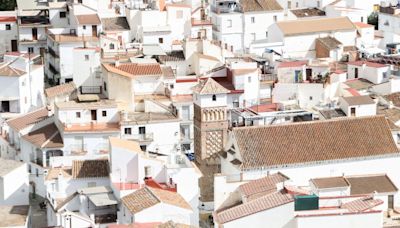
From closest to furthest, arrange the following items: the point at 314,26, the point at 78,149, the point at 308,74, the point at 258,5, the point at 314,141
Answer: the point at 314,141
the point at 78,149
the point at 308,74
the point at 314,26
the point at 258,5

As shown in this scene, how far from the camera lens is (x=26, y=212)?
36719 mm

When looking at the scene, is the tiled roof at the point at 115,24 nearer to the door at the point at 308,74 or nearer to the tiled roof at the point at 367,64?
the door at the point at 308,74

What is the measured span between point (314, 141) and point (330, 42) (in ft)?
56.3

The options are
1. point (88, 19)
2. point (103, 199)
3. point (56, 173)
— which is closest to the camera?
point (103, 199)

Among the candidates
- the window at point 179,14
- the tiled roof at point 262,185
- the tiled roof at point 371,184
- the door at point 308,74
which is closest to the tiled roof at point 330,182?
the tiled roof at point 371,184

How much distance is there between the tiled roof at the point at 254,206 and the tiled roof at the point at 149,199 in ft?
6.48

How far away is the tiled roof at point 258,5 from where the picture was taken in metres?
58.2

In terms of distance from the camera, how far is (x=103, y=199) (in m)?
35.7

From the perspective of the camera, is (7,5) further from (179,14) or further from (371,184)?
(371,184)

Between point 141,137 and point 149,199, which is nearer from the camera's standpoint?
point 149,199

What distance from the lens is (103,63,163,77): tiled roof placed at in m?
45.9

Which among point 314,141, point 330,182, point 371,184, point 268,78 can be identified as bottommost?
point 371,184

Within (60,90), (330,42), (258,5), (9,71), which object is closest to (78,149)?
(60,90)

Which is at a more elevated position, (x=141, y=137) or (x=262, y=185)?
(x=141, y=137)
